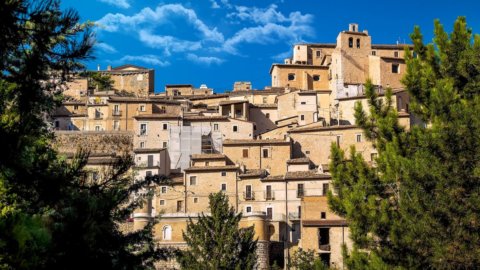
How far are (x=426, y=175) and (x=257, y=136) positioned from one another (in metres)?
46.6

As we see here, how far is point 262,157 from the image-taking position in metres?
56.0

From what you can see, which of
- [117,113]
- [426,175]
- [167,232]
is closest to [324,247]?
[167,232]

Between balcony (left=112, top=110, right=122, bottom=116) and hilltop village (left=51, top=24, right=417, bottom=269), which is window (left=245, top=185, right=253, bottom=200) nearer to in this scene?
hilltop village (left=51, top=24, right=417, bottom=269)

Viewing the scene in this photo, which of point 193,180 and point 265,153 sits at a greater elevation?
point 265,153

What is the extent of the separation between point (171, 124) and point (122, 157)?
52.2 meters

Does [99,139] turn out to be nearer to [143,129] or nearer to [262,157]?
[143,129]

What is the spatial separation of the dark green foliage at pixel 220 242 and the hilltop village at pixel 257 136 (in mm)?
7580

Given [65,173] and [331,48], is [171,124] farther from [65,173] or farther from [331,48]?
[65,173]

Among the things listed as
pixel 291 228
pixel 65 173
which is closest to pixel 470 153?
pixel 65 173

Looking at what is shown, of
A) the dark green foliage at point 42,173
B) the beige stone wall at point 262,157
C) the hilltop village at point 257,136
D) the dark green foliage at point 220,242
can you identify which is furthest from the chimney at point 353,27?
the dark green foliage at point 42,173

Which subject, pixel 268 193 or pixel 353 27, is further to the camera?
pixel 353 27

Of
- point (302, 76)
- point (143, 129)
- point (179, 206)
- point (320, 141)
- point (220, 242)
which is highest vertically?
point (302, 76)

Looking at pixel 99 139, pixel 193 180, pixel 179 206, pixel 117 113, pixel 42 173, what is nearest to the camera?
pixel 42 173

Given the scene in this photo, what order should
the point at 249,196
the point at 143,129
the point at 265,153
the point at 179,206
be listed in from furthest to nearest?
the point at 143,129 < the point at 265,153 < the point at 179,206 < the point at 249,196
